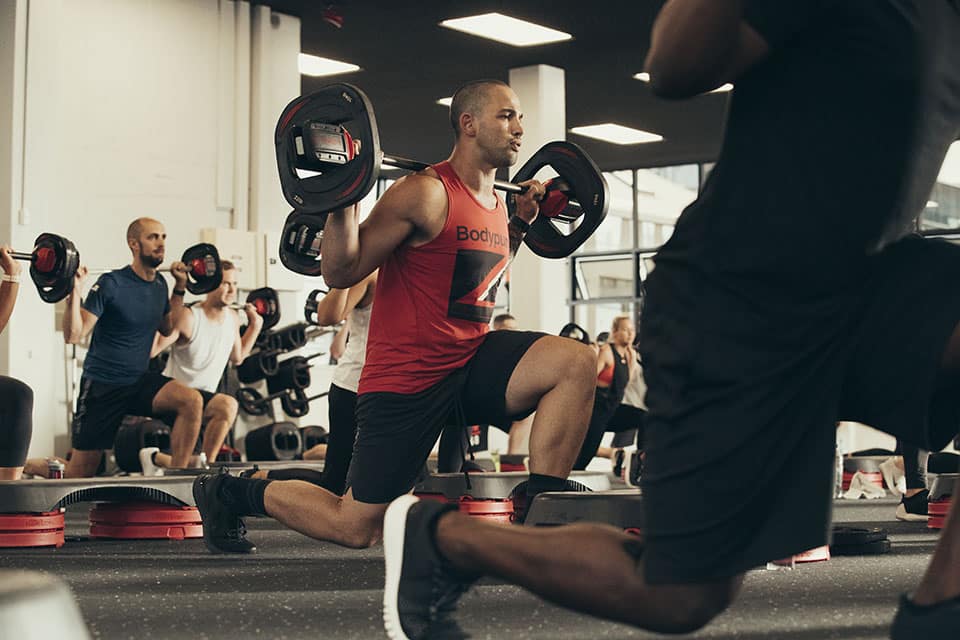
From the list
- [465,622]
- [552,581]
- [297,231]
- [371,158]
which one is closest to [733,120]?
[552,581]

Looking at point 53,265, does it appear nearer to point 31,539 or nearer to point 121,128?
point 31,539

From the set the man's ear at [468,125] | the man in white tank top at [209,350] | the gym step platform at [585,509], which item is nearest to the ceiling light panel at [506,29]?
the man in white tank top at [209,350]

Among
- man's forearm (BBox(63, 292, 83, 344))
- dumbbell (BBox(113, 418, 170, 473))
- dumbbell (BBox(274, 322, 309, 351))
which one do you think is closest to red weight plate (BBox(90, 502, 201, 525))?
man's forearm (BBox(63, 292, 83, 344))

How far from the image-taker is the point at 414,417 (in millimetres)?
2891

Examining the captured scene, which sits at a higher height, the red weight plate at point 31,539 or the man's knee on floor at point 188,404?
the man's knee on floor at point 188,404

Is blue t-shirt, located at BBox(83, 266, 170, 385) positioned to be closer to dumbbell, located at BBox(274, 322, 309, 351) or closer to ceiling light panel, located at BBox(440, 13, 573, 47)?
dumbbell, located at BBox(274, 322, 309, 351)

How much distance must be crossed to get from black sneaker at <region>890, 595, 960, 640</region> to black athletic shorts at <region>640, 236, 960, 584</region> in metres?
0.19

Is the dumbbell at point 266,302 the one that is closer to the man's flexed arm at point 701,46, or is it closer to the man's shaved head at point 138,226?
the man's shaved head at point 138,226

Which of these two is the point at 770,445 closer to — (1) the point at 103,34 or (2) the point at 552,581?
(2) the point at 552,581

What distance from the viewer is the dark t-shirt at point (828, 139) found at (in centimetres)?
152

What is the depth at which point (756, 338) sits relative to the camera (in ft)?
4.99

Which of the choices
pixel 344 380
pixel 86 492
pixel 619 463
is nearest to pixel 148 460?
pixel 86 492

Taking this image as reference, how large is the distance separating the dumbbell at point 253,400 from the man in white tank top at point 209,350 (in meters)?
1.35

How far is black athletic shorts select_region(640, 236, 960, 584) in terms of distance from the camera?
149 cm
